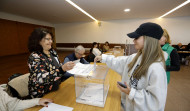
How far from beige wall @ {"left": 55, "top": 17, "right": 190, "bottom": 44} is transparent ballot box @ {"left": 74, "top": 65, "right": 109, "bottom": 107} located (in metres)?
7.36

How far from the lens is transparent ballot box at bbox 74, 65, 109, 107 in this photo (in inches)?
33.4

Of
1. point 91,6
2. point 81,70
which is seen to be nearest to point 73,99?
point 81,70

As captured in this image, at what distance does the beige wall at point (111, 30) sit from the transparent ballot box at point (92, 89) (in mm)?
7356

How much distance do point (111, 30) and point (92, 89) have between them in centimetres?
757

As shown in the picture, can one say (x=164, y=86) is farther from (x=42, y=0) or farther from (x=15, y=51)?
(x=15, y=51)

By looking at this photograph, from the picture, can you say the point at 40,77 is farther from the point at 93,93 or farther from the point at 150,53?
the point at 150,53

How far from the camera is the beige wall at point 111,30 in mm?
6527

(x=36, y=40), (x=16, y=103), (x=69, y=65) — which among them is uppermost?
(x=36, y=40)

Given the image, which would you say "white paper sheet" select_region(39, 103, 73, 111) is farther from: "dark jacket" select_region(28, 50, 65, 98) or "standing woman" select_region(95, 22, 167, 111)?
"standing woman" select_region(95, 22, 167, 111)

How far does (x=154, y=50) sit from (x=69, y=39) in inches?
362

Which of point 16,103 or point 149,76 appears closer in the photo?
point 149,76

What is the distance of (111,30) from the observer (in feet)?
26.1

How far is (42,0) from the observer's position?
12.0 ft

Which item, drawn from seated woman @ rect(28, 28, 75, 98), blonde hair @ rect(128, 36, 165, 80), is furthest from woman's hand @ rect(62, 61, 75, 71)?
blonde hair @ rect(128, 36, 165, 80)
